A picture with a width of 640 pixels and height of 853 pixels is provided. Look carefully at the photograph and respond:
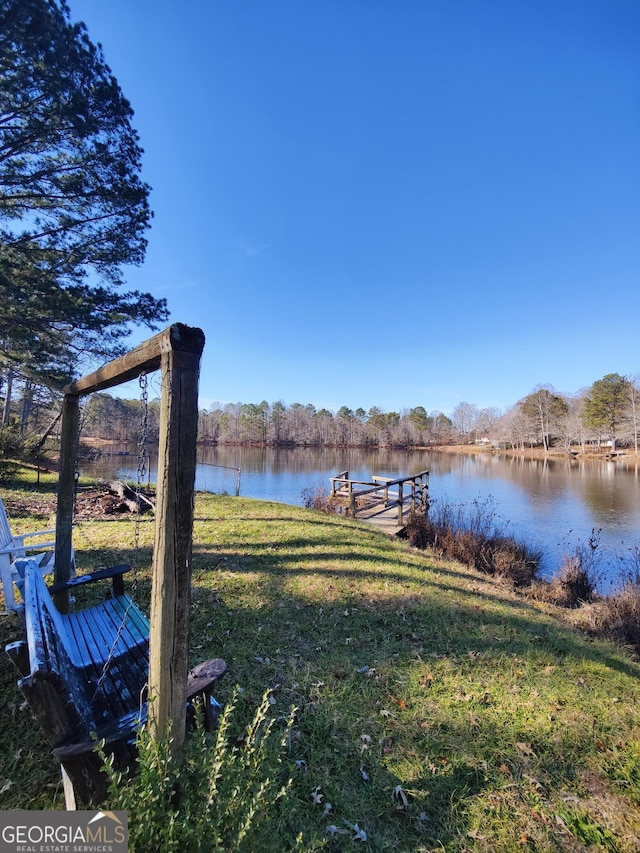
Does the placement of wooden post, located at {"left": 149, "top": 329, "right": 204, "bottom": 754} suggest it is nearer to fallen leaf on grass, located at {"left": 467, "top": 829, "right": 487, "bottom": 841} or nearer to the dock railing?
fallen leaf on grass, located at {"left": 467, "top": 829, "right": 487, "bottom": 841}

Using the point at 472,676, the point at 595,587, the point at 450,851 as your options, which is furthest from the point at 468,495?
the point at 450,851

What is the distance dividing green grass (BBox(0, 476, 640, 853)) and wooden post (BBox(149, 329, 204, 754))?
638 millimetres

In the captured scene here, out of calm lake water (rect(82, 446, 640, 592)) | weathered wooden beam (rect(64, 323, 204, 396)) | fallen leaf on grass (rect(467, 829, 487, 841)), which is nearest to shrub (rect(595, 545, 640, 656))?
calm lake water (rect(82, 446, 640, 592))

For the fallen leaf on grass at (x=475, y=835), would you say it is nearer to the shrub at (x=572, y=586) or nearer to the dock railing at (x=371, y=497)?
the shrub at (x=572, y=586)

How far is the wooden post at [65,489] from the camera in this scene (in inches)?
128

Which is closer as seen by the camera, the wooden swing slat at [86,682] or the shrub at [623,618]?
the wooden swing slat at [86,682]

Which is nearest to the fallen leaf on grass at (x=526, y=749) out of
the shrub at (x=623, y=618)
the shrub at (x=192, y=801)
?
the shrub at (x=192, y=801)

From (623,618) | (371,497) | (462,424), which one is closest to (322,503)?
(371,497)

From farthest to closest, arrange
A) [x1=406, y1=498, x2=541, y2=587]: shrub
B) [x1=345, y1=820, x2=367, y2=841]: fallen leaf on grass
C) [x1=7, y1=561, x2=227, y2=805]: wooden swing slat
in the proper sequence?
[x1=406, y1=498, x2=541, y2=587]: shrub < [x1=345, y1=820, x2=367, y2=841]: fallen leaf on grass < [x1=7, y1=561, x2=227, y2=805]: wooden swing slat

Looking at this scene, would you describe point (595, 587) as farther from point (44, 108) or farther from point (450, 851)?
point (44, 108)

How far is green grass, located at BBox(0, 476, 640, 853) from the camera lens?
6.51ft

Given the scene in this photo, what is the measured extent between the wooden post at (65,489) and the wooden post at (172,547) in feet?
7.47

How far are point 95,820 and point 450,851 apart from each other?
1690mm

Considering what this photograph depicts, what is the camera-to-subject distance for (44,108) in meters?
6.71
